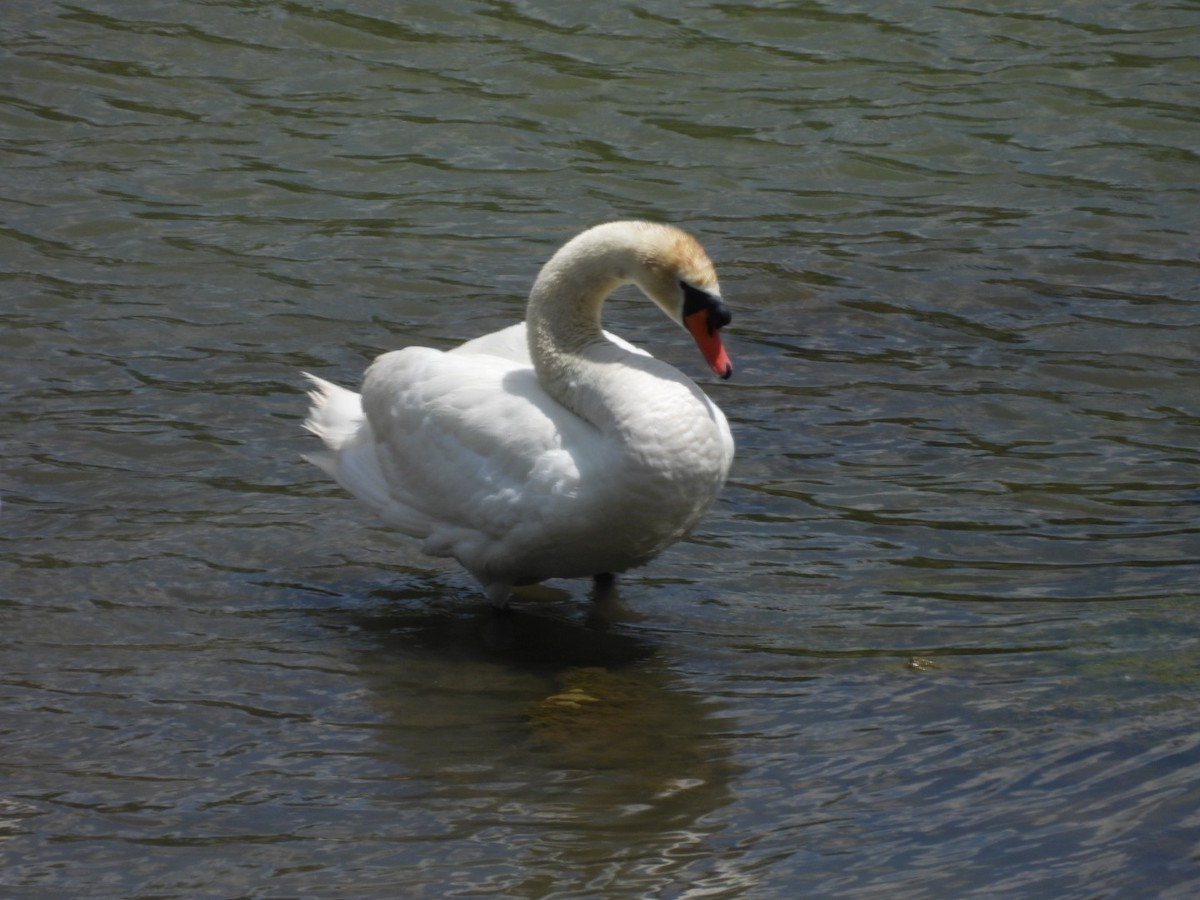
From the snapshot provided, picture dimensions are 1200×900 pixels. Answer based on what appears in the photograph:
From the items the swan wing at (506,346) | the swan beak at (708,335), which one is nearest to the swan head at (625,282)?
the swan beak at (708,335)

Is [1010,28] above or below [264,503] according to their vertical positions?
above

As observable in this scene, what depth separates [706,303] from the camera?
5891 mm

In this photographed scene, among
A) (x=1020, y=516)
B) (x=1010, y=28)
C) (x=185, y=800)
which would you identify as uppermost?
(x=1010, y=28)

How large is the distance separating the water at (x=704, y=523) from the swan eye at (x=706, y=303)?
953 mm

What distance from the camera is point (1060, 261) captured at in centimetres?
955

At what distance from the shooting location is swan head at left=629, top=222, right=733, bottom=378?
5.85 m

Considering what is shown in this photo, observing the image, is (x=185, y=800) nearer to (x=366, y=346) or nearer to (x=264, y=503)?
(x=264, y=503)

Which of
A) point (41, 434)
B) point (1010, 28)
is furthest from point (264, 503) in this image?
point (1010, 28)

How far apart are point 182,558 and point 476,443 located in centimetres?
131

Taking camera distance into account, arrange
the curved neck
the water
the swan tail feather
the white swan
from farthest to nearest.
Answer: the swan tail feather < the curved neck < the white swan < the water

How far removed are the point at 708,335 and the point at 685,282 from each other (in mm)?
197

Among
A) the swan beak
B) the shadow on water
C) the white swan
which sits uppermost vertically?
the swan beak

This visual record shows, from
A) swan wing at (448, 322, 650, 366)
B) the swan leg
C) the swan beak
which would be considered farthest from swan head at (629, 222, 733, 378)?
the swan leg

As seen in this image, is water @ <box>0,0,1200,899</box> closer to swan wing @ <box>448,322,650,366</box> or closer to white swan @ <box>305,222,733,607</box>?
white swan @ <box>305,222,733,607</box>
